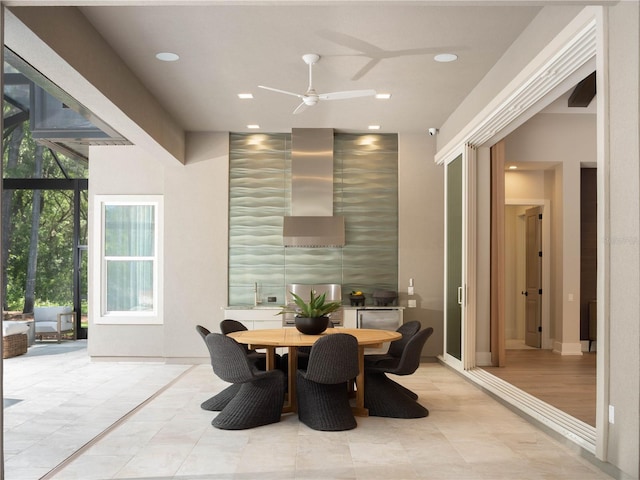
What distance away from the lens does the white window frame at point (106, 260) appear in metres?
8.27

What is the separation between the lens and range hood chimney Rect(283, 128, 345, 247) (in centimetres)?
796

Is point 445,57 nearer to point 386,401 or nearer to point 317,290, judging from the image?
point 386,401

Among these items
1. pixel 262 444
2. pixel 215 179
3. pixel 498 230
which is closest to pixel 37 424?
pixel 262 444

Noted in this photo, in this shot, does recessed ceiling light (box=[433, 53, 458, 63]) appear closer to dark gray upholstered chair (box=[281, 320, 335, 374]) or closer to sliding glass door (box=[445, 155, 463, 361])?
sliding glass door (box=[445, 155, 463, 361])

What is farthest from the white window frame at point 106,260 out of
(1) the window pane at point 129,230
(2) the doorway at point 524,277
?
(2) the doorway at point 524,277

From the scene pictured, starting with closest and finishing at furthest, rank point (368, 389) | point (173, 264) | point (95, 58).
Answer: point (95, 58)
point (368, 389)
point (173, 264)

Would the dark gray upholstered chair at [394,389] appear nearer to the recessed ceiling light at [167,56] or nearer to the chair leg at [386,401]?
the chair leg at [386,401]

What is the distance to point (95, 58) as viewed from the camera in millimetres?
4609

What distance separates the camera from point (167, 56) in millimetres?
5211

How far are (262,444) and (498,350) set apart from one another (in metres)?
3.89

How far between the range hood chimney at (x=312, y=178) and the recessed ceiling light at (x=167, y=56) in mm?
2833

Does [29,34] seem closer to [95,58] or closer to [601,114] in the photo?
[95,58]

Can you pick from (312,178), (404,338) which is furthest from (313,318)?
(312,178)

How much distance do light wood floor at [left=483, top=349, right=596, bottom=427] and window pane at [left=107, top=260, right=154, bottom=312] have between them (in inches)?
183
